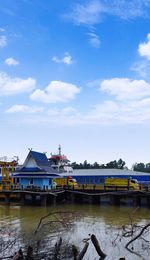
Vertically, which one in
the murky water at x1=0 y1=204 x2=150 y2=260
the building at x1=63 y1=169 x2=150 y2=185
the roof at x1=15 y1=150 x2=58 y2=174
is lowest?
the murky water at x1=0 y1=204 x2=150 y2=260

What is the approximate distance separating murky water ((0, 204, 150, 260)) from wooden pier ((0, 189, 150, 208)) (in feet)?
5.12

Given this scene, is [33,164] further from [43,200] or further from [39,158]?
[43,200]

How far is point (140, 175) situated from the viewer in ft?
183

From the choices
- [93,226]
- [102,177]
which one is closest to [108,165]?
[102,177]

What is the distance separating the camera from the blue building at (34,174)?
144ft

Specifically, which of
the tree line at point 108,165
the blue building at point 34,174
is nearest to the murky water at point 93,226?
the blue building at point 34,174

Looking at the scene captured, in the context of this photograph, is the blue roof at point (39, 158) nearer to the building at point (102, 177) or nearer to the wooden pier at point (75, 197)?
the wooden pier at point (75, 197)

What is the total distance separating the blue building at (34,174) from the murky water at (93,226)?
17.7 ft

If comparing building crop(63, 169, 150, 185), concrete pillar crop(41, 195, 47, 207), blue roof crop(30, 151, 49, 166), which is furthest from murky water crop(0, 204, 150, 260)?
building crop(63, 169, 150, 185)

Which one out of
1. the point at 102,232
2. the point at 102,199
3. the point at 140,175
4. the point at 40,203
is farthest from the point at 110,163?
the point at 102,232

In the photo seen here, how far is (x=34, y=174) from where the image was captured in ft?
145

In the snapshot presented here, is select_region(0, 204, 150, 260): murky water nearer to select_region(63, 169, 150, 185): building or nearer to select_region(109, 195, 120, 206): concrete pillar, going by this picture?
select_region(109, 195, 120, 206): concrete pillar

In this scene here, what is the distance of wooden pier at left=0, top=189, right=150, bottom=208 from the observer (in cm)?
3884

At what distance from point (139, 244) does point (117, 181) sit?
86.3 ft
